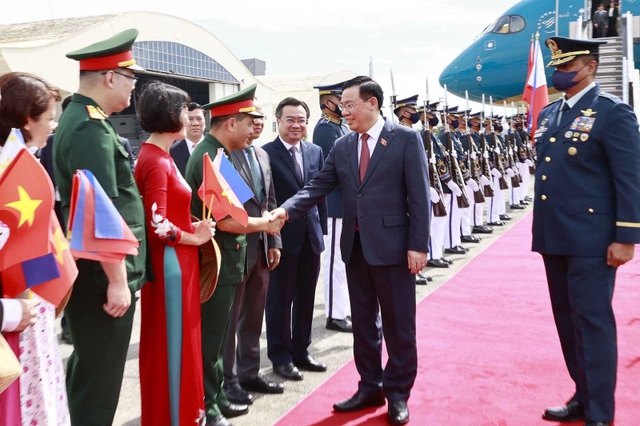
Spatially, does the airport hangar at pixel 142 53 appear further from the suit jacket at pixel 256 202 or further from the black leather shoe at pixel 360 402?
the black leather shoe at pixel 360 402

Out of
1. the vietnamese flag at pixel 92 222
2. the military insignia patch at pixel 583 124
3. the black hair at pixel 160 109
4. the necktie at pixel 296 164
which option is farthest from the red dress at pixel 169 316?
the military insignia patch at pixel 583 124

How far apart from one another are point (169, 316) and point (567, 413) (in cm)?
184

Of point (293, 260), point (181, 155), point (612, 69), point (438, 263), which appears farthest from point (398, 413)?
point (612, 69)

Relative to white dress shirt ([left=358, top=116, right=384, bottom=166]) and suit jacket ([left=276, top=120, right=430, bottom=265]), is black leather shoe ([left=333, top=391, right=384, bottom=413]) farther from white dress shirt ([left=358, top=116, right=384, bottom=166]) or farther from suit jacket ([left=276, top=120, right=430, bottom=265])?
white dress shirt ([left=358, top=116, right=384, bottom=166])

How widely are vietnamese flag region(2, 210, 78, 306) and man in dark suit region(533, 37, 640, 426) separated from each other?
203cm

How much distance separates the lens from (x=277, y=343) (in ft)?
11.5

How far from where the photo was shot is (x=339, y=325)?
4.41 metres

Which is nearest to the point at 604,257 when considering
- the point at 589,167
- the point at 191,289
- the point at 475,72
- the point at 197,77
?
the point at 589,167

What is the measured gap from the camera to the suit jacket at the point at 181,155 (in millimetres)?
4427

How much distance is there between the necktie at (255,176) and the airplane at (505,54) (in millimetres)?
12853

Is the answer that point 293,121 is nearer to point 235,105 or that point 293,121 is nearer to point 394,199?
point 235,105

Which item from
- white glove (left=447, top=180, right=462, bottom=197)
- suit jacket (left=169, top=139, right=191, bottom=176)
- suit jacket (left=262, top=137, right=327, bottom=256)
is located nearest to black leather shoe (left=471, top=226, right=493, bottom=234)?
white glove (left=447, top=180, right=462, bottom=197)

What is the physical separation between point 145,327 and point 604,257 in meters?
1.93

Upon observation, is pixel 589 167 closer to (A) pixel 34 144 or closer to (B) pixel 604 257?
(B) pixel 604 257
